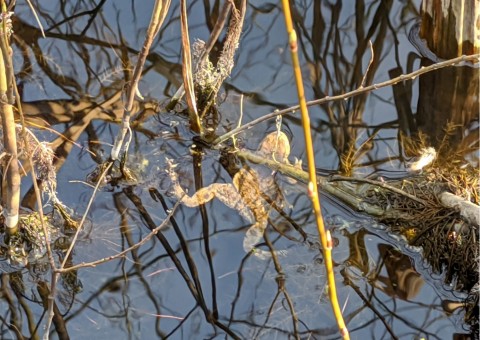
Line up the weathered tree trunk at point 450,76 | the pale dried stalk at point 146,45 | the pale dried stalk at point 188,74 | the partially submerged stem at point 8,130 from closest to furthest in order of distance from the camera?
the partially submerged stem at point 8,130
the pale dried stalk at point 146,45
the pale dried stalk at point 188,74
the weathered tree trunk at point 450,76

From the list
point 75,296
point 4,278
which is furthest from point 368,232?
point 4,278

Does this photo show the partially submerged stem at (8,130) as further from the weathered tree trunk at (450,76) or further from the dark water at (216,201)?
the weathered tree trunk at (450,76)

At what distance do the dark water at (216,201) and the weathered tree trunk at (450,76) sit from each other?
3.0 inches

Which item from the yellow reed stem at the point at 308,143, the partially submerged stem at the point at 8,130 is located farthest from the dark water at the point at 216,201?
the yellow reed stem at the point at 308,143

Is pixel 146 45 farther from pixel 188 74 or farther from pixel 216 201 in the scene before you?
pixel 216 201

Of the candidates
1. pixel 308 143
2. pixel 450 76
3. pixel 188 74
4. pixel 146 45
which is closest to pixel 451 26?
pixel 450 76

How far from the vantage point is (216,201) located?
240 cm

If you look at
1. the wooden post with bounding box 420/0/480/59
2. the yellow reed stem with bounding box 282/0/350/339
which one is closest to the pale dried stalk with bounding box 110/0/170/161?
the yellow reed stem with bounding box 282/0/350/339

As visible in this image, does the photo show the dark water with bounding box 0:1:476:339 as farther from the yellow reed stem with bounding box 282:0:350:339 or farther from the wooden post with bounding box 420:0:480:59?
the yellow reed stem with bounding box 282:0:350:339

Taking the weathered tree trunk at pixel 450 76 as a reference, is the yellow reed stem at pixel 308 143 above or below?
below

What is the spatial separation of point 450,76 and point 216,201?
113 centimetres

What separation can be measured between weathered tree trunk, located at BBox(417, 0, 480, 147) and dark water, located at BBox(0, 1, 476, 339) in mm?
77

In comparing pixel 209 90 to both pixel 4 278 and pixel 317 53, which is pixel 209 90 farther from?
pixel 4 278

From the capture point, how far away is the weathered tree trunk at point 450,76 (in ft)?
→ 8.48
